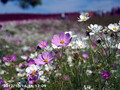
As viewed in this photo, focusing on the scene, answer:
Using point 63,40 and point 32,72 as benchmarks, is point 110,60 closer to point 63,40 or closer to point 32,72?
point 63,40

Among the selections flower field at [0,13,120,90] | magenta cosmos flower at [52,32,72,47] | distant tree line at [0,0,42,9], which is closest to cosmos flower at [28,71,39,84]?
flower field at [0,13,120,90]

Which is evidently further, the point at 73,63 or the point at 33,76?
the point at 73,63

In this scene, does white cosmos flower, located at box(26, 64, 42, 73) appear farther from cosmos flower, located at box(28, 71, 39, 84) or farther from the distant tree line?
the distant tree line

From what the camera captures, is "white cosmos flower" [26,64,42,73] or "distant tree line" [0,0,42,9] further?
"distant tree line" [0,0,42,9]

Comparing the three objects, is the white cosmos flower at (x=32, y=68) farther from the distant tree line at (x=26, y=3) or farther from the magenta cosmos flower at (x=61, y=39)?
the distant tree line at (x=26, y=3)

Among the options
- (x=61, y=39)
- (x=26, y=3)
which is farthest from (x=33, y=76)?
(x=26, y=3)

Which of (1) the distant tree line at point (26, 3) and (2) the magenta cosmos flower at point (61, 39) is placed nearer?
(2) the magenta cosmos flower at point (61, 39)

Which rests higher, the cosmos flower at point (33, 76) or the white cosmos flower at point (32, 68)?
the white cosmos flower at point (32, 68)

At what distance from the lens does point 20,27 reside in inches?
402

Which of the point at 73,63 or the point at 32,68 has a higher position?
the point at 32,68

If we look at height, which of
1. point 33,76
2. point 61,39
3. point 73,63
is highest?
point 61,39

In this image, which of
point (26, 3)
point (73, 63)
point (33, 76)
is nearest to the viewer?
point (33, 76)

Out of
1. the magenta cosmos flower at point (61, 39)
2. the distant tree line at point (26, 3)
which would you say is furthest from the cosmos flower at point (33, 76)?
the distant tree line at point (26, 3)

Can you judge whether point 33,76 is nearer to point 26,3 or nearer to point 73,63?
point 73,63
